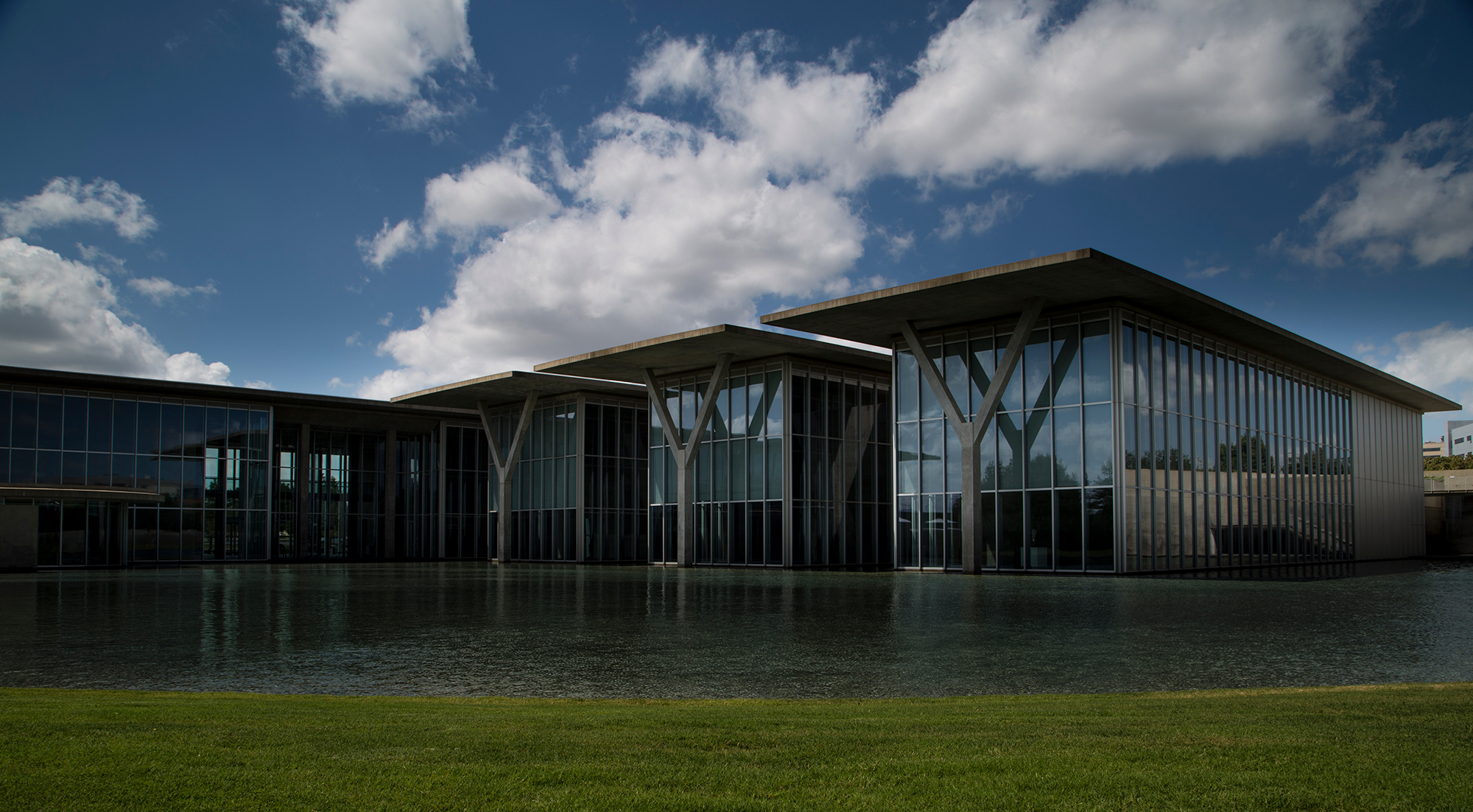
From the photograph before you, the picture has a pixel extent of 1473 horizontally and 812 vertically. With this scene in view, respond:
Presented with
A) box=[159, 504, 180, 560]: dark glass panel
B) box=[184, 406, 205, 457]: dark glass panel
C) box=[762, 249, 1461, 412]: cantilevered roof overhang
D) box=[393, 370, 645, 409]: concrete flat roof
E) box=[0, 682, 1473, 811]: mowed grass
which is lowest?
box=[159, 504, 180, 560]: dark glass panel

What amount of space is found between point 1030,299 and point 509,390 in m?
28.4

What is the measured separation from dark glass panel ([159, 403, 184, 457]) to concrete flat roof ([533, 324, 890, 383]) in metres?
18.0

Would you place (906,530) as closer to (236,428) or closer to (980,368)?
(980,368)

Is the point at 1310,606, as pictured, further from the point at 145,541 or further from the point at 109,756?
the point at 145,541

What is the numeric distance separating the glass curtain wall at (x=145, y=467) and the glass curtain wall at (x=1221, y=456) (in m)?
39.5

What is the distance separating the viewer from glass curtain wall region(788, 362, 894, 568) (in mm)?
39844

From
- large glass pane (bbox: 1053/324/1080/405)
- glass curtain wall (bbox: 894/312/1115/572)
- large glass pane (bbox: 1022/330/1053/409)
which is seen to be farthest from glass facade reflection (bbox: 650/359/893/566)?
large glass pane (bbox: 1053/324/1080/405)

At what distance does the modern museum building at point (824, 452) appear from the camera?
1190 inches

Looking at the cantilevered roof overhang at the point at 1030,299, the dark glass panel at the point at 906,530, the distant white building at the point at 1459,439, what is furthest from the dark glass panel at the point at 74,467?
the distant white building at the point at 1459,439

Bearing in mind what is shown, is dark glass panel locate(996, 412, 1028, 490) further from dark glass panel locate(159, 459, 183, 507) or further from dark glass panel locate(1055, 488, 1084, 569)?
dark glass panel locate(159, 459, 183, 507)

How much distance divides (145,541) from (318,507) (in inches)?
502

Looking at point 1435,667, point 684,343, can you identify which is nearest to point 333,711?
point 1435,667

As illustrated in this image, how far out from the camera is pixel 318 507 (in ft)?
191

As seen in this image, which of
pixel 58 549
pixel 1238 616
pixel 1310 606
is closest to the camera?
pixel 1238 616
